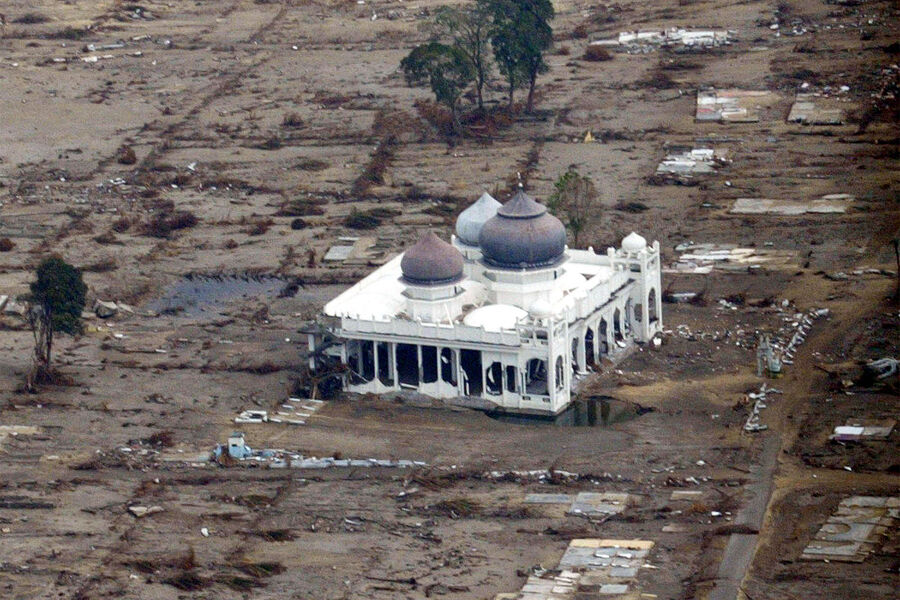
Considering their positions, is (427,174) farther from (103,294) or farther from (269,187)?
(103,294)

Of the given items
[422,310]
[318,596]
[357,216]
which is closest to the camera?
[318,596]

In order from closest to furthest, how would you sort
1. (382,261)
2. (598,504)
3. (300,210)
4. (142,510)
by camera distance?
(598,504) < (142,510) < (382,261) < (300,210)

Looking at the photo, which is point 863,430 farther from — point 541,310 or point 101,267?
point 101,267

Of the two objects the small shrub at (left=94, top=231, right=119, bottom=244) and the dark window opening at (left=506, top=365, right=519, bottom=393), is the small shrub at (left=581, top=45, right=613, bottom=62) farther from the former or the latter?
the dark window opening at (left=506, top=365, right=519, bottom=393)

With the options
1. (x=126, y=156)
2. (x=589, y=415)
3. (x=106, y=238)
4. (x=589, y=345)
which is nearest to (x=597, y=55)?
(x=126, y=156)

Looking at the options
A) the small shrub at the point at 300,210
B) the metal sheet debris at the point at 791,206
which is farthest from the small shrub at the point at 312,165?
the metal sheet debris at the point at 791,206

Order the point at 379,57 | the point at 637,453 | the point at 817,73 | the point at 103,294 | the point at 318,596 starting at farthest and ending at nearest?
the point at 379,57 < the point at 817,73 < the point at 103,294 < the point at 637,453 < the point at 318,596

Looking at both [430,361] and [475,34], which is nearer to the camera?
[430,361]

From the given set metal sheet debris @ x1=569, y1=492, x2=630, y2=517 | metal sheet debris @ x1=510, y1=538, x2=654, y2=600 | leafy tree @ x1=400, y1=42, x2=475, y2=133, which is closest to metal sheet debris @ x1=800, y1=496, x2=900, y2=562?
metal sheet debris @ x1=510, y1=538, x2=654, y2=600

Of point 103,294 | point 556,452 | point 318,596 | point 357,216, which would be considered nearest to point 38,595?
point 318,596
